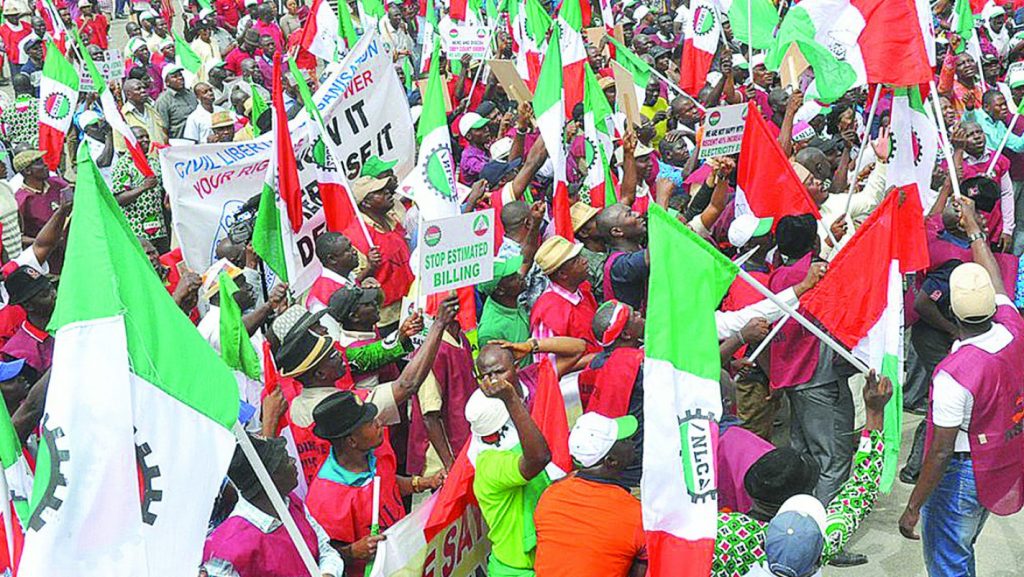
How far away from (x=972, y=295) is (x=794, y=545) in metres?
1.87

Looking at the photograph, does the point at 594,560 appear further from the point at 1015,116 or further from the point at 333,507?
the point at 1015,116

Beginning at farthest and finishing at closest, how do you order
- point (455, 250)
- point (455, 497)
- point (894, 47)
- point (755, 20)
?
point (755, 20) < point (894, 47) < point (455, 250) < point (455, 497)

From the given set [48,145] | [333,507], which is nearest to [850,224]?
[333,507]

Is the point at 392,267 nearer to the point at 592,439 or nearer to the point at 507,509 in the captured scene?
the point at 507,509

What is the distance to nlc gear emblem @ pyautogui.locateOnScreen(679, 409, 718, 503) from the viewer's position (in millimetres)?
4230

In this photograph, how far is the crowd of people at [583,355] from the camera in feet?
15.1

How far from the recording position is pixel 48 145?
36.7ft

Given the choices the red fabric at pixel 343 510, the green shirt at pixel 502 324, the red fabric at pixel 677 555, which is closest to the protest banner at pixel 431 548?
the red fabric at pixel 343 510

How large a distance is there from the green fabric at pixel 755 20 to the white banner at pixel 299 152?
15.6ft

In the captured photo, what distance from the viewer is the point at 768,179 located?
6.98m

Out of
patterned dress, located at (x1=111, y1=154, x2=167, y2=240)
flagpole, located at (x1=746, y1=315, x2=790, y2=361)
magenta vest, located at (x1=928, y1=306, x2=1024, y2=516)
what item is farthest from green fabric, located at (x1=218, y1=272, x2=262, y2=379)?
patterned dress, located at (x1=111, y1=154, x2=167, y2=240)

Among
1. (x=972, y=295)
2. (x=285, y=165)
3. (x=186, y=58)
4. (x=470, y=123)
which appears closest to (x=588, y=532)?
(x=972, y=295)

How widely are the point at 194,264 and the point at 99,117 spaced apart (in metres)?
4.30

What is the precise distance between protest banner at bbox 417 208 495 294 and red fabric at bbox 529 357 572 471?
96 centimetres
